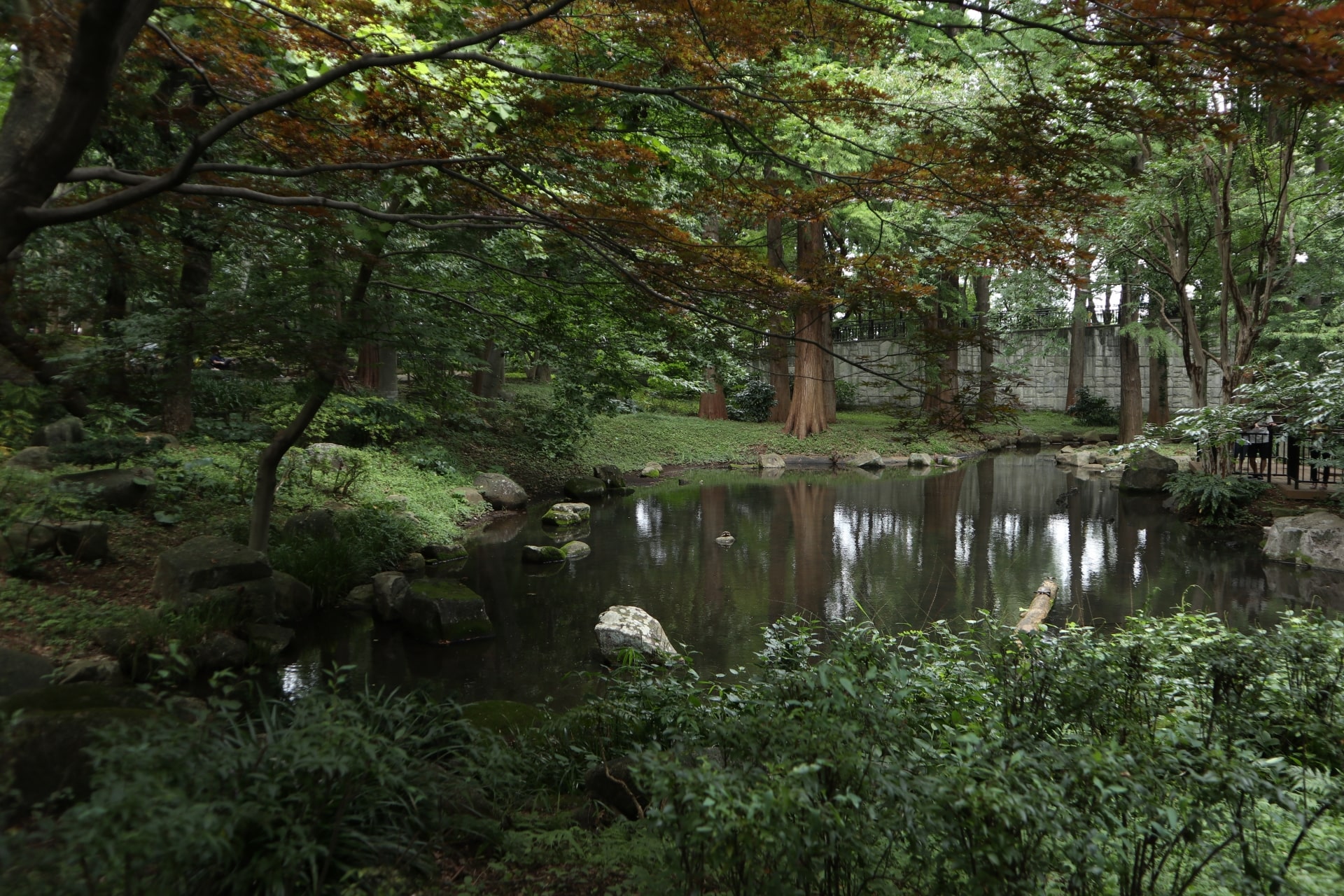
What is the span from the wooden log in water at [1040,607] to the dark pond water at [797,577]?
0.20 meters

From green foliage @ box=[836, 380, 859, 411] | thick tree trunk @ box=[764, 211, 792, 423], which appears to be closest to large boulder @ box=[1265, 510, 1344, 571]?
thick tree trunk @ box=[764, 211, 792, 423]

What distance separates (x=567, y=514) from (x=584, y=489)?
2608mm

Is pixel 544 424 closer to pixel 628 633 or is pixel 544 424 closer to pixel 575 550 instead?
pixel 575 550

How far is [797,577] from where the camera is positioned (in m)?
9.29

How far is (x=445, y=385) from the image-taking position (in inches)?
270

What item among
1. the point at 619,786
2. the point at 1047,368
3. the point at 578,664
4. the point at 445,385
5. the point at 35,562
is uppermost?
the point at 1047,368

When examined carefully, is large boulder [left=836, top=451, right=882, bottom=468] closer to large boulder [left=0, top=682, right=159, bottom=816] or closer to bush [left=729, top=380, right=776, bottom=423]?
bush [left=729, top=380, right=776, bottom=423]

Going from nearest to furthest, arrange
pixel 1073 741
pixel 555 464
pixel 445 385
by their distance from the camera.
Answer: pixel 1073 741 → pixel 445 385 → pixel 555 464

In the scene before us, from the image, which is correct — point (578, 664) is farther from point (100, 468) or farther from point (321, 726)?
point (100, 468)

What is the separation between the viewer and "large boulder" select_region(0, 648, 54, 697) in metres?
3.81

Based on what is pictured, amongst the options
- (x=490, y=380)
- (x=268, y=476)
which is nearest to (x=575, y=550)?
(x=268, y=476)

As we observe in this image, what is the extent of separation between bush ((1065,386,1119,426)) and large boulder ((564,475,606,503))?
1852cm

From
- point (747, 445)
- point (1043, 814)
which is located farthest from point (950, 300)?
point (1043, 814)

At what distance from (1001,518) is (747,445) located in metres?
9.41
